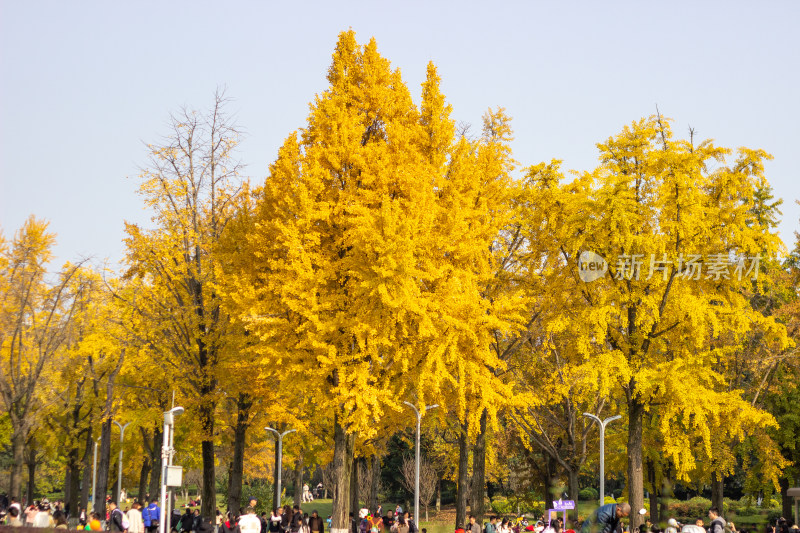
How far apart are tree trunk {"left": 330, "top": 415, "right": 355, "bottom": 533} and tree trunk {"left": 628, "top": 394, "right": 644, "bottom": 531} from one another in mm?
7408

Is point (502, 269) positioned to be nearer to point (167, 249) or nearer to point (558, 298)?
point (558, 298)

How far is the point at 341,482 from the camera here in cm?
2025

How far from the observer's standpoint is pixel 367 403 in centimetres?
1939

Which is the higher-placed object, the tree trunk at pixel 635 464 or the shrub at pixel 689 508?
the tree trunk at pixel 635 464

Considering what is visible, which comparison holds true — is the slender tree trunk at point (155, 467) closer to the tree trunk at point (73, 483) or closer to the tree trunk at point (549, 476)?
the tree trunk at point (73, 483)

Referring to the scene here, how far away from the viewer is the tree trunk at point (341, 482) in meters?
20.1

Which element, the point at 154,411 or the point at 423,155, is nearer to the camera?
the point at 423,155

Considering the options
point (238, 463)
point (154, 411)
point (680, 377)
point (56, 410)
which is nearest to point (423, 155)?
point (680, 377)

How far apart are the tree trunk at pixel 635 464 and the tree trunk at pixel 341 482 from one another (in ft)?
24.3

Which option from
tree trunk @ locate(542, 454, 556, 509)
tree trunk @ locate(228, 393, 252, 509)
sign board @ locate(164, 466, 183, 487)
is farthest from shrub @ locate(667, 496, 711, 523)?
sign board @ locate(164, 466, 183, 487)

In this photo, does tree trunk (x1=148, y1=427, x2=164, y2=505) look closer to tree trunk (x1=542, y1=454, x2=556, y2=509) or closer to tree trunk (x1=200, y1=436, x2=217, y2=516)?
tree trunk (x1=200, y1=436, x2=217, y2=516)

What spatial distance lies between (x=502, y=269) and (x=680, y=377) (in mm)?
7131

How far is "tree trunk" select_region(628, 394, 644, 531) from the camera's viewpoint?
69.3ft

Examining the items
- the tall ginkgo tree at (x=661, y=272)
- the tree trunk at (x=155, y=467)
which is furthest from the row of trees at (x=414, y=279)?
the tree trunk at (x=155, y=467)
